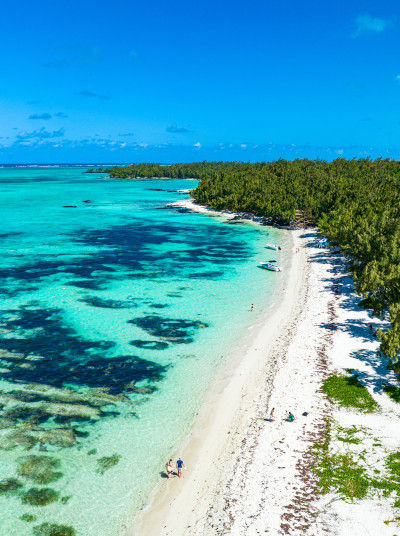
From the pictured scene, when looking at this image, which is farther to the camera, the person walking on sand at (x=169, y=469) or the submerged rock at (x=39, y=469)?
the person walking on sand at (x=169, y=469)

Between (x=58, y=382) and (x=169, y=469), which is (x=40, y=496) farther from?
(x=58, y=382)

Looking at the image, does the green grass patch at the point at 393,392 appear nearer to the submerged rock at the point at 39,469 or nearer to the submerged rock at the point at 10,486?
the submerged rock at the point at 39,469

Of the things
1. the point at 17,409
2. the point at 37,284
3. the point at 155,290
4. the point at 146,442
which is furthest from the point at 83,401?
the point at 37,284

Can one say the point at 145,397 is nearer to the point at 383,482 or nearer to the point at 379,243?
the point at 383,482

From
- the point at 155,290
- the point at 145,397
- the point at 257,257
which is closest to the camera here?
the point at 145,397

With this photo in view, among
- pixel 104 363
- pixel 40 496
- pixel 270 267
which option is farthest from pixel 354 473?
pixel 270 267

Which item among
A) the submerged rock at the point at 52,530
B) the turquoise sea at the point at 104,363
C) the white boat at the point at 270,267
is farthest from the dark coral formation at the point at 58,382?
the white boat at the point at 270,267
